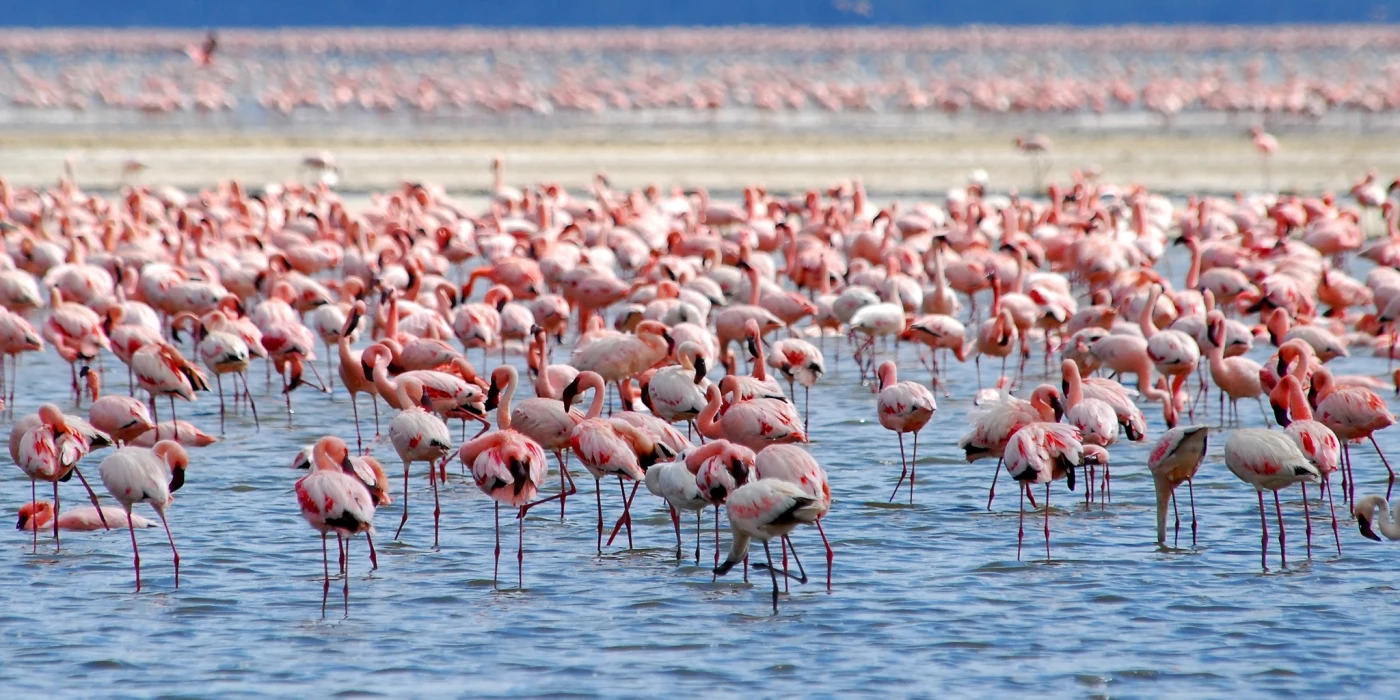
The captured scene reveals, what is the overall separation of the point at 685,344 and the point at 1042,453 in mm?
1944

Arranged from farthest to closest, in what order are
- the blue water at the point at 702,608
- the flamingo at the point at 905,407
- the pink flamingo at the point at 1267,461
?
the flamingo at the point at 905,407 → the pink flamingo at the point at 1267,461 → the blue water at the point at 702,608

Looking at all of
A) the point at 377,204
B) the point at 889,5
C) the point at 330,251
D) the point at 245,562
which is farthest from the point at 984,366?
the point at 889,5

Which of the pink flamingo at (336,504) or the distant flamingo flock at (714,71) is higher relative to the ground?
the distant flamingo flock at (714,71)

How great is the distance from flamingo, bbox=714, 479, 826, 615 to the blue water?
324 millimetres

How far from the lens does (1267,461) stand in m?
6.78

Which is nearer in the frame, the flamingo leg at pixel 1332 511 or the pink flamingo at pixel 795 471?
the pink flamingo at pixel 795 471

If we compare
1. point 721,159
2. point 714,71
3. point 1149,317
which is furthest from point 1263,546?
point 714,71

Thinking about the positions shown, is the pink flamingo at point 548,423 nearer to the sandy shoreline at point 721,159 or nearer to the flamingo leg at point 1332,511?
the flamingo leg at point 1332,511

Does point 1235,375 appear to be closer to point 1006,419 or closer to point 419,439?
point 1006,419

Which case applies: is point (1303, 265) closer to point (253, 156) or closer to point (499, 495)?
point (499, 495)

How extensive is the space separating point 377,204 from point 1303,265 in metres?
9.16

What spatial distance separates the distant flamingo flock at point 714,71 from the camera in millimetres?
35969

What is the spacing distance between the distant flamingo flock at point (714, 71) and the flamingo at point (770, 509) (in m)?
23.1

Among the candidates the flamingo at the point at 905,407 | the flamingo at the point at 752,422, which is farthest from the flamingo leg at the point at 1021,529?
the flamingo at the point at 752,422
